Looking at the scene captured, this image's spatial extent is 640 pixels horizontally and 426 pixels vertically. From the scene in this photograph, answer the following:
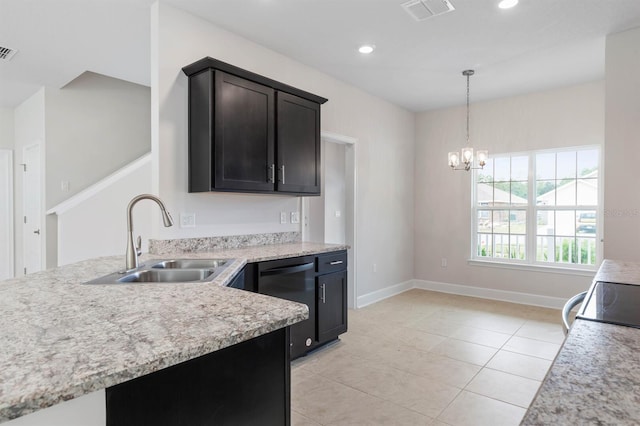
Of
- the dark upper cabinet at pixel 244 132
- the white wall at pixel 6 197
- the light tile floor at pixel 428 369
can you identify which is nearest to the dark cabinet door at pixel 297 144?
the dark upper cabinet at pixel 244 132

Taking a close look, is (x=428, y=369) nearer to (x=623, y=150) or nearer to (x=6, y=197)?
(x=623, y=150)

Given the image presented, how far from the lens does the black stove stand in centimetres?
101

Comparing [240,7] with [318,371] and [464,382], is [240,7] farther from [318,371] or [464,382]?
[464,382]

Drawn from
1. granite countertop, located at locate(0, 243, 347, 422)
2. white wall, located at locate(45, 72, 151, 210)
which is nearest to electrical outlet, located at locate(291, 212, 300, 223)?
granite countertop, located at locate(0, 243, 347, 422)

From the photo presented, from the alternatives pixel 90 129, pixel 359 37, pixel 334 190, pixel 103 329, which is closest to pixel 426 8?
pixel 359 37

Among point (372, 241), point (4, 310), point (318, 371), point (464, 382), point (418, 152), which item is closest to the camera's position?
point (4, 310)

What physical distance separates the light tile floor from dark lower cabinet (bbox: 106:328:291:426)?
1.16m

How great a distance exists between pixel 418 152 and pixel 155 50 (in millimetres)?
4236

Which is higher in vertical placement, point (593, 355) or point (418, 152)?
point (418, 152)

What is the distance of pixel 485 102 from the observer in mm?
5203

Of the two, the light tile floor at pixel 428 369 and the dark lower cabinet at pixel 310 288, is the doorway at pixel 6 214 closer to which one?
the dark lower cabinet at pixel 310 288

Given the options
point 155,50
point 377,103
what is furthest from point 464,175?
point 155,50

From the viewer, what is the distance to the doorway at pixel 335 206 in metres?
4.63

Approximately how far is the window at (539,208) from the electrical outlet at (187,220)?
4.12 m
